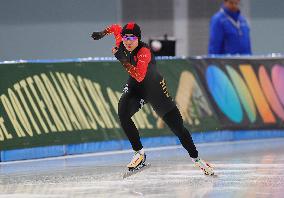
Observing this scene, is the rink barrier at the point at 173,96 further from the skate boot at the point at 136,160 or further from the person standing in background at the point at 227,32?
the skate boot at the point at 136,160

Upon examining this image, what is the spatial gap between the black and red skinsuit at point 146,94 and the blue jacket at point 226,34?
4.19 metres

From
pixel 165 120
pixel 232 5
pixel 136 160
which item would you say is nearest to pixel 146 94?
pixel 165 120

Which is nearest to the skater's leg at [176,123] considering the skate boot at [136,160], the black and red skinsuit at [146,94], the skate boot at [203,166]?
the black and red skinsuit at [146,94]

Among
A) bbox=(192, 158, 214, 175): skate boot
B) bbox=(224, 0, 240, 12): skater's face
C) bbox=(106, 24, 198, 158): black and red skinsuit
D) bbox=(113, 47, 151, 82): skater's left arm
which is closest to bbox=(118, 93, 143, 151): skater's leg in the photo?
bbox=(106, 24, 198, 158): black and red skinsuit

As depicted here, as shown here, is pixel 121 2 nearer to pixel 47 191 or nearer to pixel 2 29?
pixel 2 29

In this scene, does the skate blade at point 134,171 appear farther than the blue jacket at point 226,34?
No

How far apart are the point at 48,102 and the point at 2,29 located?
275 inches

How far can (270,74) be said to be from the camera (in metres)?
12.6

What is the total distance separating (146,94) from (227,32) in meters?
4.50

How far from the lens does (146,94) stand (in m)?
8.73

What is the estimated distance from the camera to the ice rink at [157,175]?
7.93 m

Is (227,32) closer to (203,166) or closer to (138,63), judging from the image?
(203,166)

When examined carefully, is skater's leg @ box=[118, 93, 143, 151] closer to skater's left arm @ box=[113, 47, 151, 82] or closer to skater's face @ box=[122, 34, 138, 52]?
skater's left arm @ box=[113, 47, 151, 82]

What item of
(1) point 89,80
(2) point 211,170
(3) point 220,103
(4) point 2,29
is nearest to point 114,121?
(1) point 89,80
